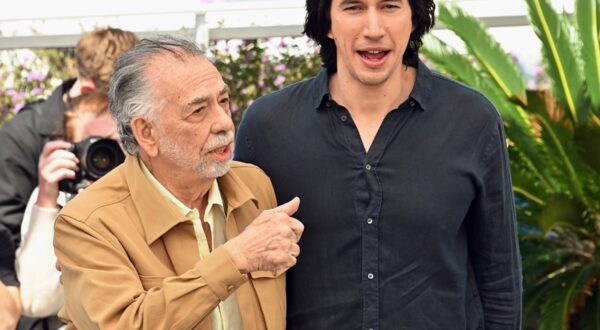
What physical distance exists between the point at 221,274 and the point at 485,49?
433cm

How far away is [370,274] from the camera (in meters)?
3.25

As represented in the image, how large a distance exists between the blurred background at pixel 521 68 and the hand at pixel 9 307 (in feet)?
9.02

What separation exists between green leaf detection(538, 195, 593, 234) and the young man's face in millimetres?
2960

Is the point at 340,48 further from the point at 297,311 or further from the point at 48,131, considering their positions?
the point at 48,131

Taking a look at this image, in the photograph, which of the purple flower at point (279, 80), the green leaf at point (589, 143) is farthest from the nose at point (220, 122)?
the purple flower at point (279, 80)

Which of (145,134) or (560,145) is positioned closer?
(145,134)

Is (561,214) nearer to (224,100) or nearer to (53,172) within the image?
(53,172)

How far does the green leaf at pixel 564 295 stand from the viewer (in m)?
6.25

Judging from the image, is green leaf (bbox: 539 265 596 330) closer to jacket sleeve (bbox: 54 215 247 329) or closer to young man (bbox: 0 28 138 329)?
young man (bbox: 0 28 138 329)

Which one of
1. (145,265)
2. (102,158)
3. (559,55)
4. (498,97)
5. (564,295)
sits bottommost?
(564,295)

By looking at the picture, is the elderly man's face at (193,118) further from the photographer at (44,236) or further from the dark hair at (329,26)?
the photographer at (44,236)

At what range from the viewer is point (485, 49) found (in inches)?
268

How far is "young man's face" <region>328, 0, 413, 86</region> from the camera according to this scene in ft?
10.7

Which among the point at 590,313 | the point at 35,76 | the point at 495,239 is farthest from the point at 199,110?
the point at 35,76
